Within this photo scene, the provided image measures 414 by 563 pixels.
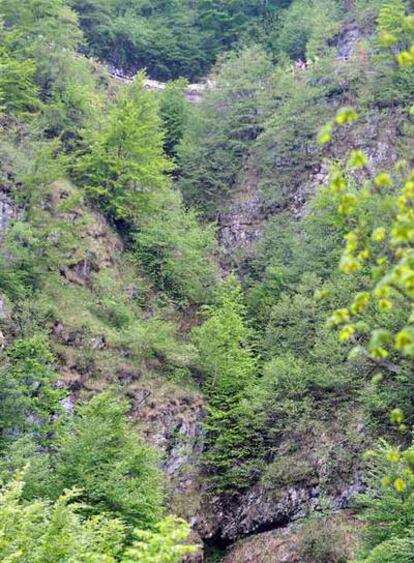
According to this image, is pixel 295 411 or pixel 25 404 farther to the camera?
pixel 295 411

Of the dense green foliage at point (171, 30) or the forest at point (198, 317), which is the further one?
the dense green foliage at point (171, 30)

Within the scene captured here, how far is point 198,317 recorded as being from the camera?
78.6ft

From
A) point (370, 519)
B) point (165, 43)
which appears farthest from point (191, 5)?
point (370, 519)

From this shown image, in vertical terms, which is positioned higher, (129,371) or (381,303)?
(381,303)

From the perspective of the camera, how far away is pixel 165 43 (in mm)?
42156

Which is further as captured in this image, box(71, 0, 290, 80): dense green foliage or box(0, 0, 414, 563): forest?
box(71, 0, 290, 80): dense green foliage

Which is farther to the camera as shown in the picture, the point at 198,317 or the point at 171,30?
the point at 171,30

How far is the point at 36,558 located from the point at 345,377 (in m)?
12.7

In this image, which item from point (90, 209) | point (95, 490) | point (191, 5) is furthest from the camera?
point (191, 5)

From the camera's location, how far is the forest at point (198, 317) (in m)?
12.6

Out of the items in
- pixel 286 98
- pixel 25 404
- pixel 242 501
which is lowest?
pixel 242 501

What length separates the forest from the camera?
41.5 ft

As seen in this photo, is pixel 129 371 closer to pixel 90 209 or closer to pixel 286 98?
pixel 90 209

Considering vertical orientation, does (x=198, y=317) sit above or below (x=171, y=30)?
below
